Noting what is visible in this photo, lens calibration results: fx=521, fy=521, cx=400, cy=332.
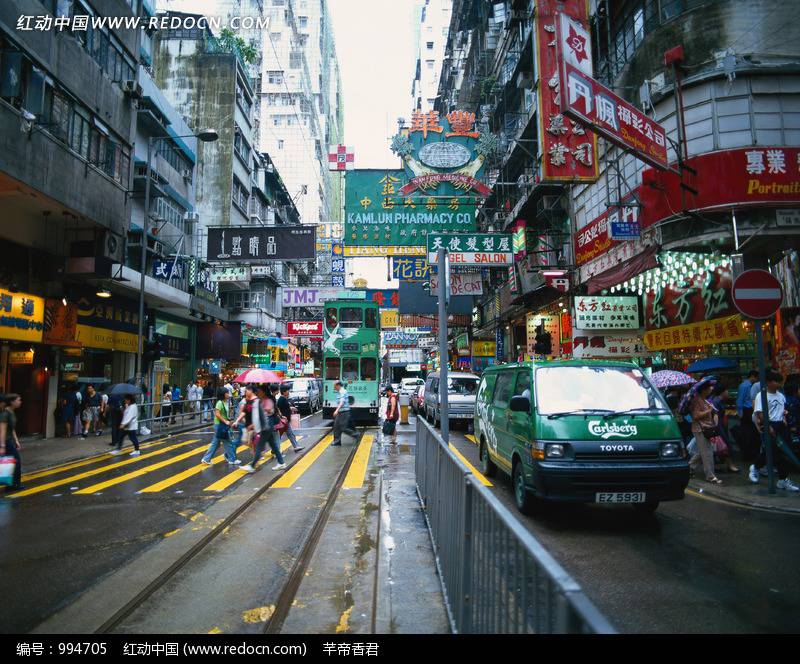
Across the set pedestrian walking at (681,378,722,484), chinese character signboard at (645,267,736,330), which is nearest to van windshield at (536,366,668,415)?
pedestrian walking at (681,378,722,484)

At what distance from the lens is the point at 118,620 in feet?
12.6

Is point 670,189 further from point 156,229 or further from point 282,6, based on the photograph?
point 282,6

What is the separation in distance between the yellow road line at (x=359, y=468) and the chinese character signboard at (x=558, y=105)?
930 cm

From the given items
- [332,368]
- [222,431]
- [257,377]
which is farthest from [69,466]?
[332,368]

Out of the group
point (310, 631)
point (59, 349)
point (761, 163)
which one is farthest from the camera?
point (59, 349)

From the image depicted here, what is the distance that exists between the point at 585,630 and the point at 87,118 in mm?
18959

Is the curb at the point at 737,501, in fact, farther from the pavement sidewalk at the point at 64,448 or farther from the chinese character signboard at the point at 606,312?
the pavement sidewalk at the point at 64,448

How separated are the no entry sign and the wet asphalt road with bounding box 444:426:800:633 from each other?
2.90 meters

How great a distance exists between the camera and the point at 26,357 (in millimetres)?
16500

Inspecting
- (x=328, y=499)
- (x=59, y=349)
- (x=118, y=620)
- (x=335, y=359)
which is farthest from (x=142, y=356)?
(x=118, y=620)

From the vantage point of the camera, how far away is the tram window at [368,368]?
20.6m

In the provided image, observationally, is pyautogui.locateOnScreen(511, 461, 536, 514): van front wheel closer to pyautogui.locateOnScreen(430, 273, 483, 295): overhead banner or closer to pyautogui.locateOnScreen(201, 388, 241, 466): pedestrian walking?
pyautogui.locateOnScreen(201, 388, 241, 466): pedestrian walking

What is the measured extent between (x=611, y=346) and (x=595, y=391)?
9.85 m

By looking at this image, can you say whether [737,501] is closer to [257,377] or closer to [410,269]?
[257,377]
